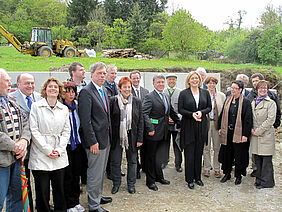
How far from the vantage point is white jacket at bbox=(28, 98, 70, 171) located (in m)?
2.87

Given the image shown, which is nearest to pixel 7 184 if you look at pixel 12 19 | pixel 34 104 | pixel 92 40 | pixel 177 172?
pixel 34 104

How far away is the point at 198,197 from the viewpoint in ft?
13.0

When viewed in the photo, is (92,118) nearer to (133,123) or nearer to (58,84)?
(58,84)

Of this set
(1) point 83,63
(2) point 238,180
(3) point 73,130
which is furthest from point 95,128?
(1) point 83,63

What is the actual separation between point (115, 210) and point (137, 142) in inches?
43.1

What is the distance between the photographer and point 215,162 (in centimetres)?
479

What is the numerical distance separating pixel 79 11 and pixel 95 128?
1344 inches

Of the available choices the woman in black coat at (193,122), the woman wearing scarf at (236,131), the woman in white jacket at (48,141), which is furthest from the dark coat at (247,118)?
the woman in white jacket at (48,141)

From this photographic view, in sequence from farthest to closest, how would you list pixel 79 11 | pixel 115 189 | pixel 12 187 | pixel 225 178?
pixel 79 11 < pixel 225 178 < pixel 115 189 < pixel 12 187

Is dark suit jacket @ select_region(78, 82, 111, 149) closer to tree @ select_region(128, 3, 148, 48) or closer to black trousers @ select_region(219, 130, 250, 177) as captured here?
black trousers @ select_region(219, 130, 250, 177)

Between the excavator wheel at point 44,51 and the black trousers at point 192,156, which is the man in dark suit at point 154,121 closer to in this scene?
the black trousers at point 192,156

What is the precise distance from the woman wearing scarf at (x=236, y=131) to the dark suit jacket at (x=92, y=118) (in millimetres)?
2339

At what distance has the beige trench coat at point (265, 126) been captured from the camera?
4164 millimetres

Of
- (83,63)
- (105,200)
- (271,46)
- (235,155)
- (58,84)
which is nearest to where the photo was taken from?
(58,84)
